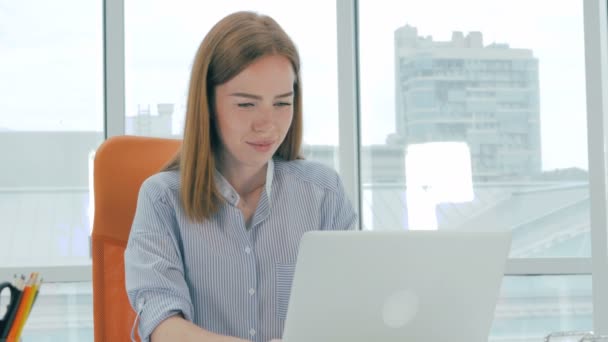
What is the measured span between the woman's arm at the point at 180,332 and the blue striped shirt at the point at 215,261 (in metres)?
0.04

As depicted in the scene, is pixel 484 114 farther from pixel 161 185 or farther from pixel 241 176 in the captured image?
pixel 161 185

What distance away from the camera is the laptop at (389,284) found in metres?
1.02

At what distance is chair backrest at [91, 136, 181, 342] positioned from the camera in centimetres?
157

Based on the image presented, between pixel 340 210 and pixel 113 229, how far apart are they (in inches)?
18.3

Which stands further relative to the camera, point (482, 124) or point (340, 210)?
point (482, 124)

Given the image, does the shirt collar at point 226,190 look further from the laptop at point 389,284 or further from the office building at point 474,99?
the office building at point 474,99

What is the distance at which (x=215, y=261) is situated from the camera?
4.85 ft

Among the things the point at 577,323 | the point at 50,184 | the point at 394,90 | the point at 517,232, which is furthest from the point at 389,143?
the point at 50,184

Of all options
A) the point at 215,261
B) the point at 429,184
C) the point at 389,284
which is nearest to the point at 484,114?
the point at 429,184

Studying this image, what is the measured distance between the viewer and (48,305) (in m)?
3.05

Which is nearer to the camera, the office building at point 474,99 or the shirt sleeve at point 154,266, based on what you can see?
the shirt sleeve at point 154,266

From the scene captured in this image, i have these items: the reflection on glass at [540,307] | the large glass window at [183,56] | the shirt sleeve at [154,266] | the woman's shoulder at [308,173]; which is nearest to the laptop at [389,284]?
the shirt sleeve at [154,266]

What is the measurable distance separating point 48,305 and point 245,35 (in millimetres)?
1959

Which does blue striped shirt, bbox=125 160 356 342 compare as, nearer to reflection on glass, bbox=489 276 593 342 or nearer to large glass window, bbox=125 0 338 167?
large glass window, bbox=125 0 338 167
